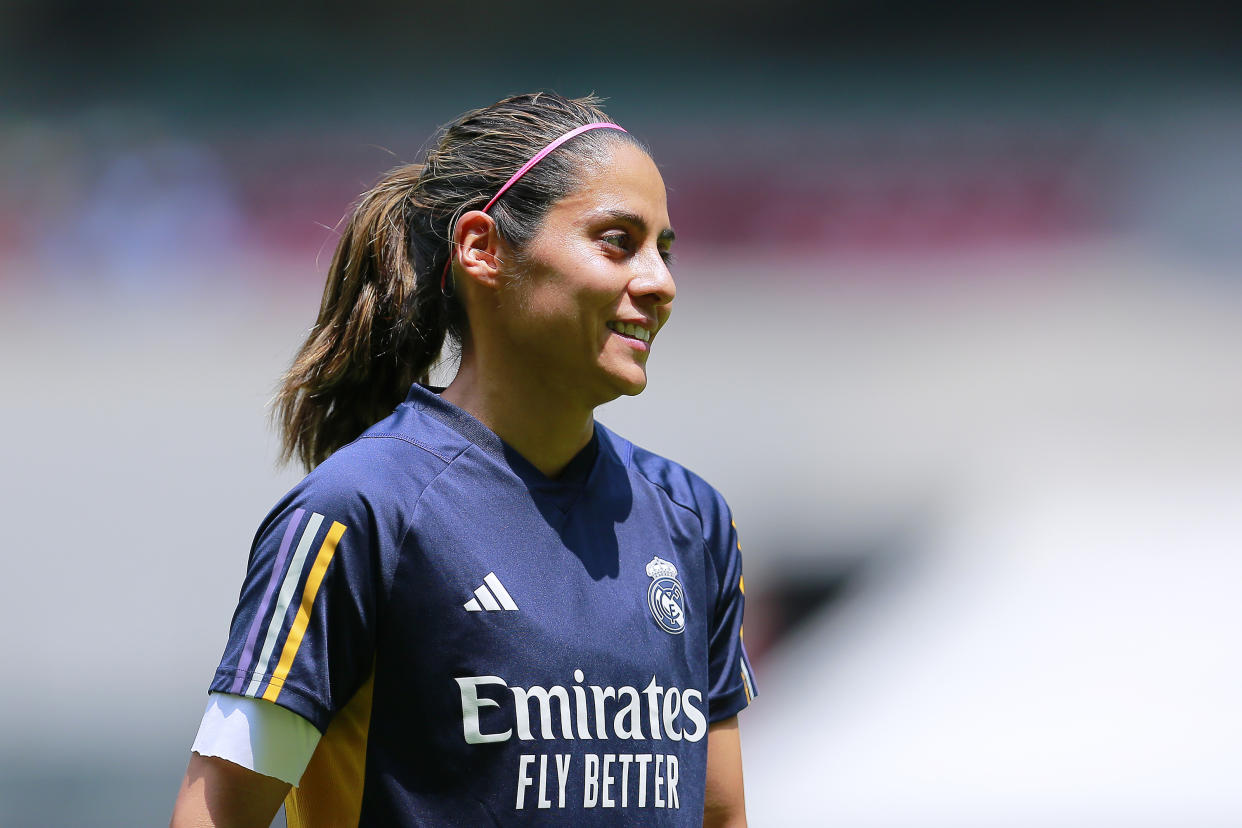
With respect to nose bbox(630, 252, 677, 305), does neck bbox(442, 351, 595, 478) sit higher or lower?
lower

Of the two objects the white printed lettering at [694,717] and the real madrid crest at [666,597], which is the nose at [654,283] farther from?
the white printed lettering at [694,717]

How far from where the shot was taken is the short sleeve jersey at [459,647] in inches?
44.3

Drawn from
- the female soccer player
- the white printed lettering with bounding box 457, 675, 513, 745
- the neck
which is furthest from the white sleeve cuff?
the neck

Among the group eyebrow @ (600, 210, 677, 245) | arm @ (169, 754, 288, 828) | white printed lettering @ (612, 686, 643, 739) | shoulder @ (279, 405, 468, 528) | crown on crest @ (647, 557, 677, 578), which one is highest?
eyebrow @ (600, 210, 677, 245)

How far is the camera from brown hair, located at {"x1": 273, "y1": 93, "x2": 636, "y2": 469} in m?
1.36

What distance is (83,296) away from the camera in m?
3.30

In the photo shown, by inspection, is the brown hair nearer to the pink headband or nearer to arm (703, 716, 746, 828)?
the pink headband

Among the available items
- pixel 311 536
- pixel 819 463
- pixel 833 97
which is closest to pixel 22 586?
pixel 819 463

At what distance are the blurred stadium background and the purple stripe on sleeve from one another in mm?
1971

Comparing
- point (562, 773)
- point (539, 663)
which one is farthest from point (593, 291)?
point (562, 773)

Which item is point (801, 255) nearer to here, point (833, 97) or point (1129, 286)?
point (833, 97)

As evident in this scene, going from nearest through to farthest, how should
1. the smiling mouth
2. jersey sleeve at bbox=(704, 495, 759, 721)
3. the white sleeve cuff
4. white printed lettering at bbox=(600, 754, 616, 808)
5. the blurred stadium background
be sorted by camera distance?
the white sleeve cuff → white printed lettering at bbox=(600, 754, 616, 808) → the smiling mouth → jersey sleeve at bbox=(704, 495, 759, 721) → the blurred stadium background

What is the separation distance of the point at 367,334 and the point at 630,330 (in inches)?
13.5

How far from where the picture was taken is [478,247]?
1352 mm
